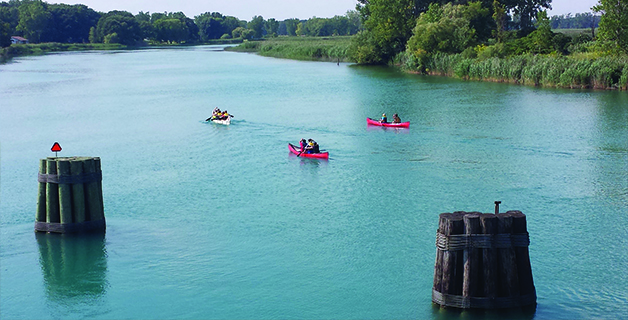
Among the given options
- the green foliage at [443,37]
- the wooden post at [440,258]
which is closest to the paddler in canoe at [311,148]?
the wooden post at [440,258]

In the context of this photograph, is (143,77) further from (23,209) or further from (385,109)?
(23,209)

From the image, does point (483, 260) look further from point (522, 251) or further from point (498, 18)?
point (498, 18)

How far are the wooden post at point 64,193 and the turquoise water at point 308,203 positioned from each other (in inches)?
33.5

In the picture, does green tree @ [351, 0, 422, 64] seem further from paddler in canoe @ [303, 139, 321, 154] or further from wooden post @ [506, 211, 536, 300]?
wooden post @ [506, 211, 536, 300]

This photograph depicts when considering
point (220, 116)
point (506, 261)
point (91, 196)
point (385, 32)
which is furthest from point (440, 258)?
point (385, 32)

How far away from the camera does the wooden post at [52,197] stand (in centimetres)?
2117

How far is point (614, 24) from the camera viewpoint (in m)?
61.9

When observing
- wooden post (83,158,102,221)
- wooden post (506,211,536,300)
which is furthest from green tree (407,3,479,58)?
wooden post (506,211,536,300)

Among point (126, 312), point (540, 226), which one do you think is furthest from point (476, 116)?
point (126, 312)

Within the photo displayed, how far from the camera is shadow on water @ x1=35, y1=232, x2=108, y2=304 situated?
1900 centimetres

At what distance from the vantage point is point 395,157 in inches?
1379

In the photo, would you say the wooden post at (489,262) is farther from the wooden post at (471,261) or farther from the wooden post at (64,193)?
the wooden post at (64,193)

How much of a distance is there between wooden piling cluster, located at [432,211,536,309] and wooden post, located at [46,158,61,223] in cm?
1255

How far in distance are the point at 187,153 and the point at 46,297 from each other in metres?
18.9
